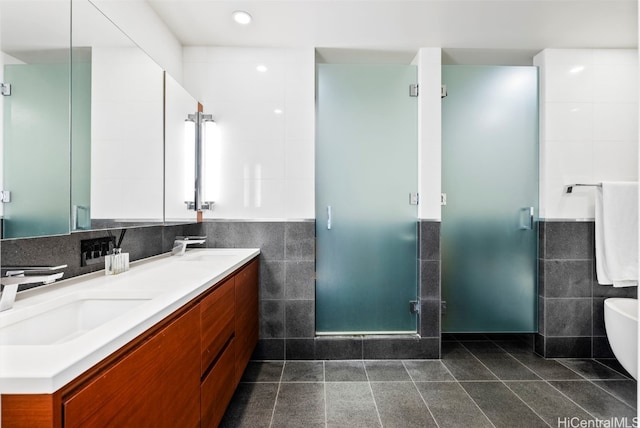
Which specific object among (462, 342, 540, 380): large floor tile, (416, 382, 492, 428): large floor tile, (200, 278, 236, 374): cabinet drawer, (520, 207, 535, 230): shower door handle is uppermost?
(520, 207, 535, 230): shower door handle

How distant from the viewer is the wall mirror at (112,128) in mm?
1299

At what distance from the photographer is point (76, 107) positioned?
1.27 m

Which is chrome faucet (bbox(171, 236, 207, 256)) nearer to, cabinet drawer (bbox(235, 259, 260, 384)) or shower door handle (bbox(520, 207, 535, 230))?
cabinet drawer (bbox(235, 259, 260, 384))

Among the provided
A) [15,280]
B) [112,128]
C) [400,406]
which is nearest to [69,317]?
[15,280]

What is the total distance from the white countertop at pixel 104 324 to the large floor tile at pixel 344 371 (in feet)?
3.32

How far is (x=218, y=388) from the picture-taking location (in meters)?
1.52

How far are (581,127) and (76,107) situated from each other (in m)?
3.28

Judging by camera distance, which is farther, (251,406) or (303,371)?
(303,371)

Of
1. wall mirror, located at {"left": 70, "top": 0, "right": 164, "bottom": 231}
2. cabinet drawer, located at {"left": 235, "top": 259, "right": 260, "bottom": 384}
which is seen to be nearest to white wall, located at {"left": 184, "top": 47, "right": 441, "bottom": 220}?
cabinet drawer, located at {"left": 235, "top": 259, "right": 260, "bottom": 384}

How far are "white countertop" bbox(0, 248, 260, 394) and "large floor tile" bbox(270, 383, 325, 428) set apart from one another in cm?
85

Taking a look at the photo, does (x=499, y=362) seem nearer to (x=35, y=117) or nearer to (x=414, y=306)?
(x=414, y=306)

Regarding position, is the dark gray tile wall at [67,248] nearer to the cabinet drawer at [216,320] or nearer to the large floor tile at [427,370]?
the cabinet drawer at [216,320]

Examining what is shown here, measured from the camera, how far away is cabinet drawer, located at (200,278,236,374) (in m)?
1.38

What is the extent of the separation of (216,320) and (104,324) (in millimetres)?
704
